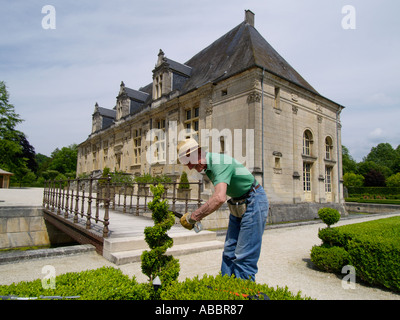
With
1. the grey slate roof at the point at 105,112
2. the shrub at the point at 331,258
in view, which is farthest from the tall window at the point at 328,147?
the grey slate roof at the point at 105,112

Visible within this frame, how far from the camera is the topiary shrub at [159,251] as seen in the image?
2.51m

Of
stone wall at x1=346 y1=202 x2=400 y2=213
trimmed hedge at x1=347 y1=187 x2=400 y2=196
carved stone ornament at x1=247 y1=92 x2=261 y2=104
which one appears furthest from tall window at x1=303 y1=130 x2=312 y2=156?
trimmed hedge at x1=347 y1=187 x2=400 y2=196

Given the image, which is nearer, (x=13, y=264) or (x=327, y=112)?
(x=13, y=264)

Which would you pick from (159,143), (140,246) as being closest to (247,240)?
(140,246)

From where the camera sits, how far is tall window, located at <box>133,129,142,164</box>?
86.8 ft

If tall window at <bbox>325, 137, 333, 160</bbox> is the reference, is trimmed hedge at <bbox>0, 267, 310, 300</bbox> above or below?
below

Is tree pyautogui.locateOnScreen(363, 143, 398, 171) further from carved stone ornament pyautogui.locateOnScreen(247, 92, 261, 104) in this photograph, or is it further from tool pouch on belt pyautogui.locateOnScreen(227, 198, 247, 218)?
tool pouch on belt pyautogui.locateOnScreen(227, 198, 247, 218)

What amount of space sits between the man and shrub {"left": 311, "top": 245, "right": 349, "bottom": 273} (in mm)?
2708

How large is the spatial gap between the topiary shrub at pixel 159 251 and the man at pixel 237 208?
226mm

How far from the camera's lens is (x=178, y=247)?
5.82 m

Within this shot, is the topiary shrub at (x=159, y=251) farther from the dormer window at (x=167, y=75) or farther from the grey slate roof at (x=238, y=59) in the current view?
the dormer window at (x=167, y=75)

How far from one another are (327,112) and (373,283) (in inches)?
736

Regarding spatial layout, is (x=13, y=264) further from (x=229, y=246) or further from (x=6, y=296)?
(x=229, y=246)
